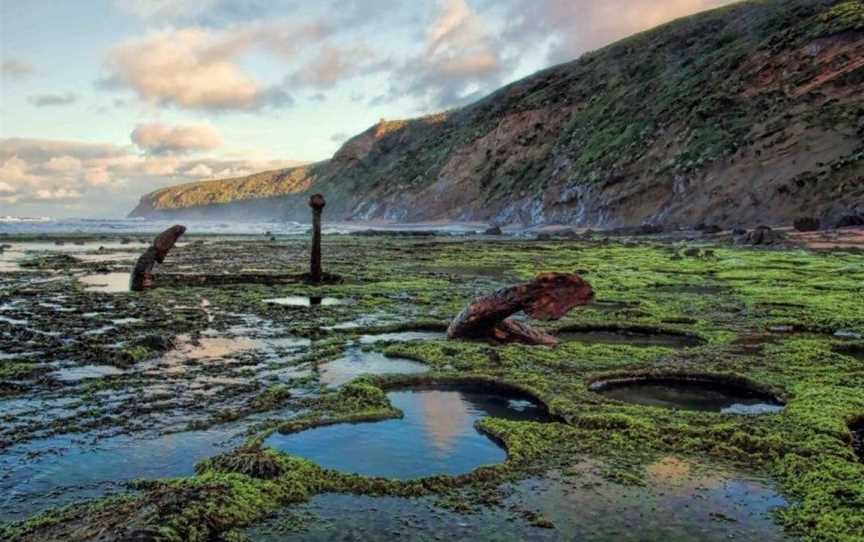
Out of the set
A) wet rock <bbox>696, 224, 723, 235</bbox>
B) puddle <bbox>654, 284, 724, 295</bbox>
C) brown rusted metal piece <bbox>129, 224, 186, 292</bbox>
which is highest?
wet rock <bbox>696, 224, 723, 235</bbox>

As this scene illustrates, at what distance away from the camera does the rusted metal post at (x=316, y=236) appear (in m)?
21.5

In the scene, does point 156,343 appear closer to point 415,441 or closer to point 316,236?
point 415,441

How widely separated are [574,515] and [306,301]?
14154mm

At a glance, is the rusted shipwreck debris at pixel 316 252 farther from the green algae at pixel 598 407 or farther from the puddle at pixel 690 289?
the puddle at pixel 690 289

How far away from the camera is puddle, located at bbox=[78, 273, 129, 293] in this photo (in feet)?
69.3

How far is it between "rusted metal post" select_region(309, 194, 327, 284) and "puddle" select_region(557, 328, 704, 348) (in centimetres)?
1002

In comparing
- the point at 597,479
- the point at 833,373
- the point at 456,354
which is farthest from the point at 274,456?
the point at 833,373

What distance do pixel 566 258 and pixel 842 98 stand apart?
3552 centimetres

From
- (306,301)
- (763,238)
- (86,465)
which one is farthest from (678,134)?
(86,465)

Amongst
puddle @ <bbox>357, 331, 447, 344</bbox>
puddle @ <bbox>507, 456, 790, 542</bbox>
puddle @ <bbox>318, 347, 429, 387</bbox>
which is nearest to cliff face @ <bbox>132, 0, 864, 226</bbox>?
puddle @ <bbox>357, 331, 447, 344</bbox>

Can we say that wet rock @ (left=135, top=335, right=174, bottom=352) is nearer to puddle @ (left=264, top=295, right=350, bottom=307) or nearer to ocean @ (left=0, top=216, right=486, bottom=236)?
puddle @ (left=264, top=295, right=350, bottom=307)

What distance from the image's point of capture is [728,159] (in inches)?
2291

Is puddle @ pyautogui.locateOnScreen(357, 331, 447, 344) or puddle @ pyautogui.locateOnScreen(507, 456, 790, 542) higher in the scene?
puddle @ pyautogui.locateOnScreen(357, 331, 447, 344)

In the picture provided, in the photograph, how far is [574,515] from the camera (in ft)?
18.3
